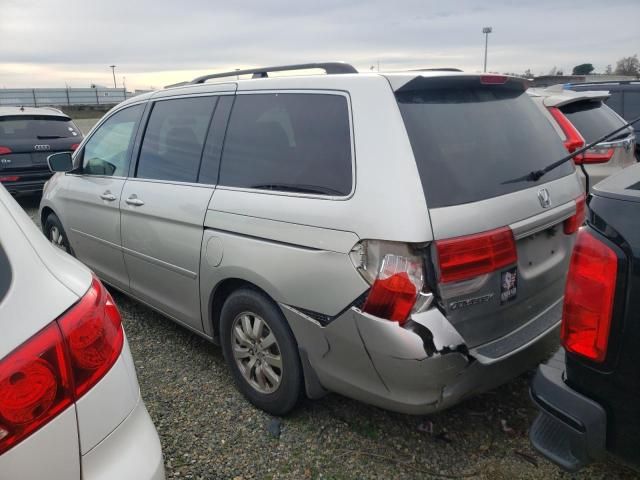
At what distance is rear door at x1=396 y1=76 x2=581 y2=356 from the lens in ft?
7.23

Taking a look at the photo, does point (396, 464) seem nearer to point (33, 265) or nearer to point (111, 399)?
point (111, 399)

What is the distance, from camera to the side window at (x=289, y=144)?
2434 mm

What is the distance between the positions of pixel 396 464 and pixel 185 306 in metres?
1.56

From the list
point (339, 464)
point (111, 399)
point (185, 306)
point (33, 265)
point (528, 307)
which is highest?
point (33, 265)

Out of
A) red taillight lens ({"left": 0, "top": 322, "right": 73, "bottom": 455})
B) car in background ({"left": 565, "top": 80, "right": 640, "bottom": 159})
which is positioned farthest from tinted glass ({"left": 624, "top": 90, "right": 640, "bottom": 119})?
red taillight lens ({"left": 0, "top": 322, "right": 73, "bottom": 455})

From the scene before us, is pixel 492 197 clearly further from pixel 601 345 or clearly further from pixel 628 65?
pixel 628 65

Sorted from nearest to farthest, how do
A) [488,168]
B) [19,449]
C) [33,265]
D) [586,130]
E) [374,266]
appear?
1. [19,449]
2. [33,265]
3. [374,266]
4. [488,168]
5. [586,130]

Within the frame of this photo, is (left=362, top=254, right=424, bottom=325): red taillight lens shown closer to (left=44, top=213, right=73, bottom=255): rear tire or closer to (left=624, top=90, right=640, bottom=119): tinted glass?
(left=44, top=213, right=73, bottom=255): rear tire

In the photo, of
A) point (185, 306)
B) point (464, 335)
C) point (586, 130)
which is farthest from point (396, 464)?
point (586, 130)

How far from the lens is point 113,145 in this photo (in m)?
4.09

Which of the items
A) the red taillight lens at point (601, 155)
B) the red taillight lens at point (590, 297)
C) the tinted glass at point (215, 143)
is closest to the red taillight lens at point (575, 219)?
the red taillight lens at point (590, 297)

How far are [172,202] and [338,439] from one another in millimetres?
1650

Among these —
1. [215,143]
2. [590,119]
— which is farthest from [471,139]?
[590,119]

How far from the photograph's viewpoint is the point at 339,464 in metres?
2.53
